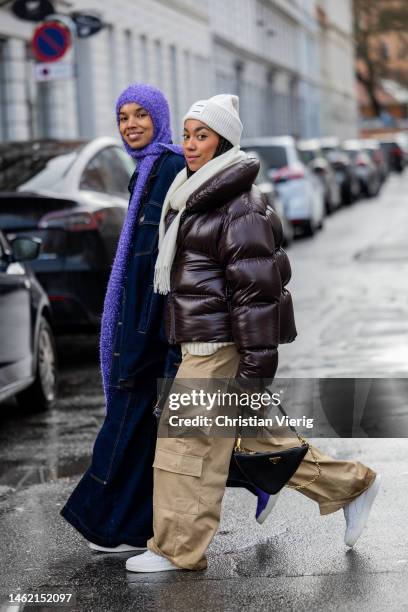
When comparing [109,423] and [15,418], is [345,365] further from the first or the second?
[109,423]

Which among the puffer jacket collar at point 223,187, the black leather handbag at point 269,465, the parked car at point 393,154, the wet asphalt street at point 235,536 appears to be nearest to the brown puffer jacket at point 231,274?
the puffer jacket collar at point 223,187

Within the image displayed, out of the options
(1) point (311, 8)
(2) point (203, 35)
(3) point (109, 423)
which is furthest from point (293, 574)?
(1) point (311, 8)

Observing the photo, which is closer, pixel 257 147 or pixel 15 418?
pixel 15 418

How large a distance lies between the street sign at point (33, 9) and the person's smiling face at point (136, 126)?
17088mm

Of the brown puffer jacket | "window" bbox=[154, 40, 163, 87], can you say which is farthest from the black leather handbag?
"window" bbox=[154, 40, 163, 87]

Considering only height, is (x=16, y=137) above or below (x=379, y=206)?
above

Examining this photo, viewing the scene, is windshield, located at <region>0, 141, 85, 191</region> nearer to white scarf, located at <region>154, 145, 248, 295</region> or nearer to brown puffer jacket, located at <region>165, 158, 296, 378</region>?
white scarf, located at <region>154, 145, 248, 295</region>

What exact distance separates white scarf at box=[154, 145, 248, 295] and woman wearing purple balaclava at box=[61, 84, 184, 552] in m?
0.23

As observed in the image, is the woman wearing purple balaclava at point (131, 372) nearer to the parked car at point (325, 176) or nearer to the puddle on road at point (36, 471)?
the puddle on road at point (36, 471)

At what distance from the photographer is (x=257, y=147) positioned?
86.6ft

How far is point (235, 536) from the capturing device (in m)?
6.24

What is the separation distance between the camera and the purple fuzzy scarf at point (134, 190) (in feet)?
19.3

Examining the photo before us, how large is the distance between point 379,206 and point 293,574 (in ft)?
114

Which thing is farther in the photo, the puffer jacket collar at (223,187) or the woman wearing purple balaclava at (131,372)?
the woman wearing purple balaclava at (131,372)
